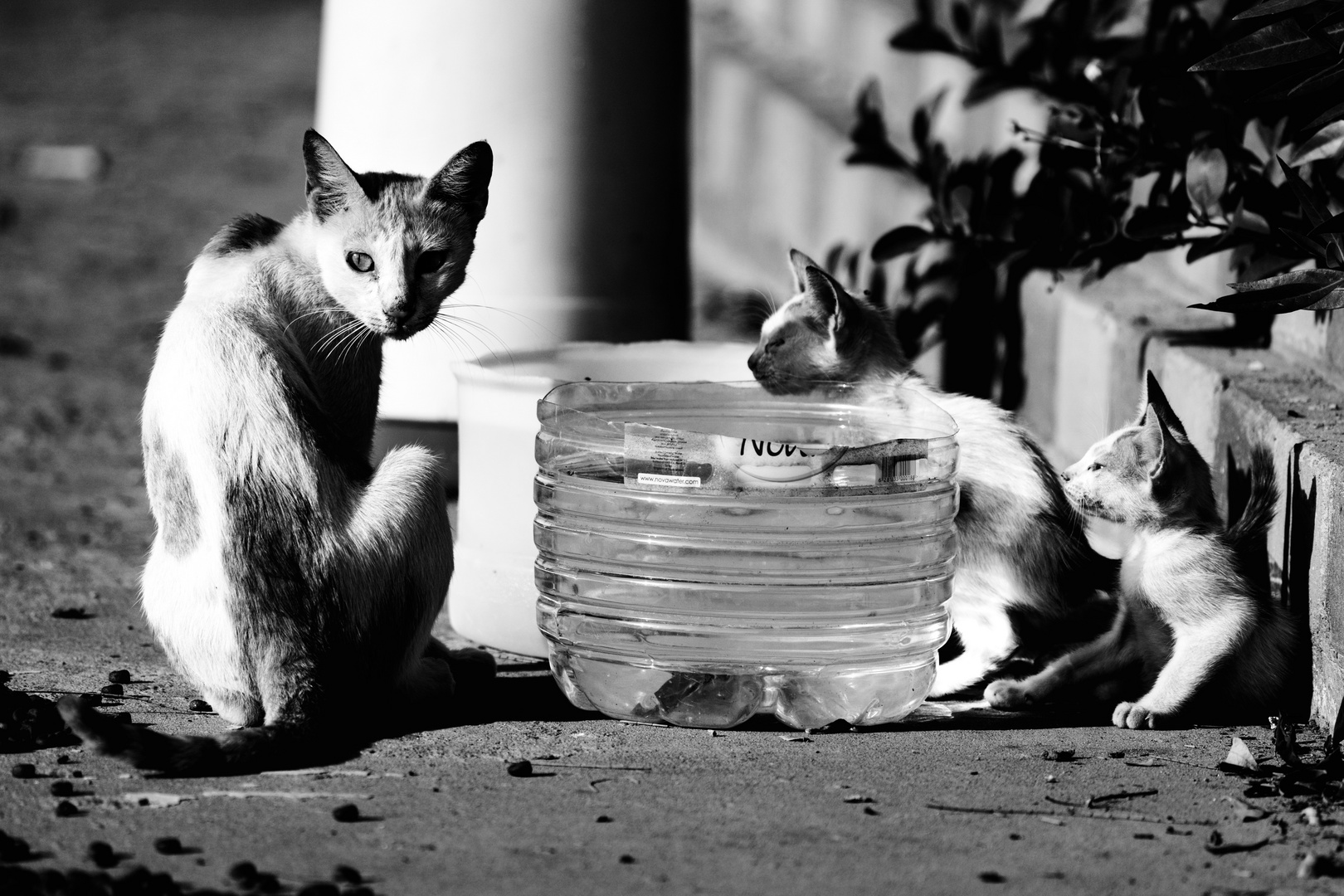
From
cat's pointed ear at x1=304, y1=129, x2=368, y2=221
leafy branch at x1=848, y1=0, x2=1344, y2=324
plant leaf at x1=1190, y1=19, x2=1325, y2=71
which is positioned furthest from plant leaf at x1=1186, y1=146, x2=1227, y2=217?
cat's pointed ear at x1=304, y1=129, x2=368, y2=221

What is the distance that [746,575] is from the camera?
3.60m

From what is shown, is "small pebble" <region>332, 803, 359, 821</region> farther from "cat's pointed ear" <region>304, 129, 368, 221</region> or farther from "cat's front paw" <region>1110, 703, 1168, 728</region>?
"cat's front paw" <region>1110, 703, 1168, 728</region>

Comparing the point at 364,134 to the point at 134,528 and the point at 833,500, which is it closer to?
the point at 134,528

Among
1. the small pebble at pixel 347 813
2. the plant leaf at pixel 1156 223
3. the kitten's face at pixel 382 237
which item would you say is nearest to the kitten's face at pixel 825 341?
the plant leaf at pixel 1156 223

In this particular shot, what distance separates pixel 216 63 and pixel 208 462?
16371mm

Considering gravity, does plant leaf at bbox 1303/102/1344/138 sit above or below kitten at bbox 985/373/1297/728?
above

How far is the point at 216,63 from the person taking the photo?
60.4 ft

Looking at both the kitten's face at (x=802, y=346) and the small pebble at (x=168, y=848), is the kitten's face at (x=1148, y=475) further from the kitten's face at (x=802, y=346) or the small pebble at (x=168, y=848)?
the small pebble at (x=168, y=848)

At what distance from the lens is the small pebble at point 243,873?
2602 millimetres

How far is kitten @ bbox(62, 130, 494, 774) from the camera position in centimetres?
332

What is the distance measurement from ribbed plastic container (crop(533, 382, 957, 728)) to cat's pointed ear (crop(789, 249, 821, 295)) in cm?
113

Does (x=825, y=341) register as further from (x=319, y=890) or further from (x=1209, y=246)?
(x=319, y=890)

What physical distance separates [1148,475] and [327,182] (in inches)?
80.8

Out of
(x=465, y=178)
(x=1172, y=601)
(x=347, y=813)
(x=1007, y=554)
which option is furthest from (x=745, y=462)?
(x=347, y=813)
